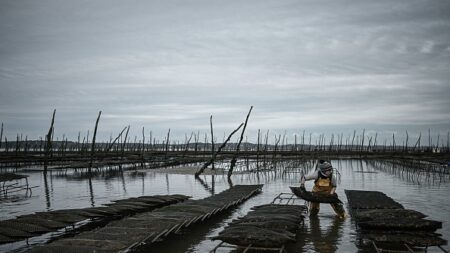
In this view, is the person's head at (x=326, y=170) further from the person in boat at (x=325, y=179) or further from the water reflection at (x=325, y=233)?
the water reflection at (x=325, y=233)

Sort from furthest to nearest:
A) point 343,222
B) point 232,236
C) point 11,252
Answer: point 343,222 → point 11,252 → point 232,236

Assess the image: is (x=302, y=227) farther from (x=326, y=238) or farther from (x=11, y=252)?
(x=11, y=252)

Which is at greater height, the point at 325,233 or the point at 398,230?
the point at 398,230

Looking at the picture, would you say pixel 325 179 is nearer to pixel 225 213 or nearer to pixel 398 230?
pixel 398 230

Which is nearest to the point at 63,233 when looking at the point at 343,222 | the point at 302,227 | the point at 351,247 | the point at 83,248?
the point at 83,248

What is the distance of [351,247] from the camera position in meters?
8.67

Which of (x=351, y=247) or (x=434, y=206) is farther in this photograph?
(x=434, y=206)

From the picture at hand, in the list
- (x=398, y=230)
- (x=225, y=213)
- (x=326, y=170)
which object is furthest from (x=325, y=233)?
(x=225, y=213)

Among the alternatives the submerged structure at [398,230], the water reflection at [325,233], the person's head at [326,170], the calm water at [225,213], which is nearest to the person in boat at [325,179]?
the person's head at [326,170]

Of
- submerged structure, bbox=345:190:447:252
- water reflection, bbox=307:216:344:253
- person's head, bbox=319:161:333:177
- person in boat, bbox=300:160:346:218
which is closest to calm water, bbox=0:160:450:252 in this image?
water reflection, bbox=307:216:344:253

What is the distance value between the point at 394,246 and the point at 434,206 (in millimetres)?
7582

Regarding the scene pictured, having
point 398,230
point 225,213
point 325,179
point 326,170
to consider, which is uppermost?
point 326,170

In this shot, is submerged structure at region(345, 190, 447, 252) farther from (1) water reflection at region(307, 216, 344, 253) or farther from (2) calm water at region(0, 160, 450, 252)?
(1) water reflection at region(307, 216, 344, 253)

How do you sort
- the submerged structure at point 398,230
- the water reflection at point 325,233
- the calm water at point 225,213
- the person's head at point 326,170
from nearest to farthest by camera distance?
the submerged structure at point 398,230
the water reflection at point 325,233
the calm water at point 225,213
the person's head at point 326,170
